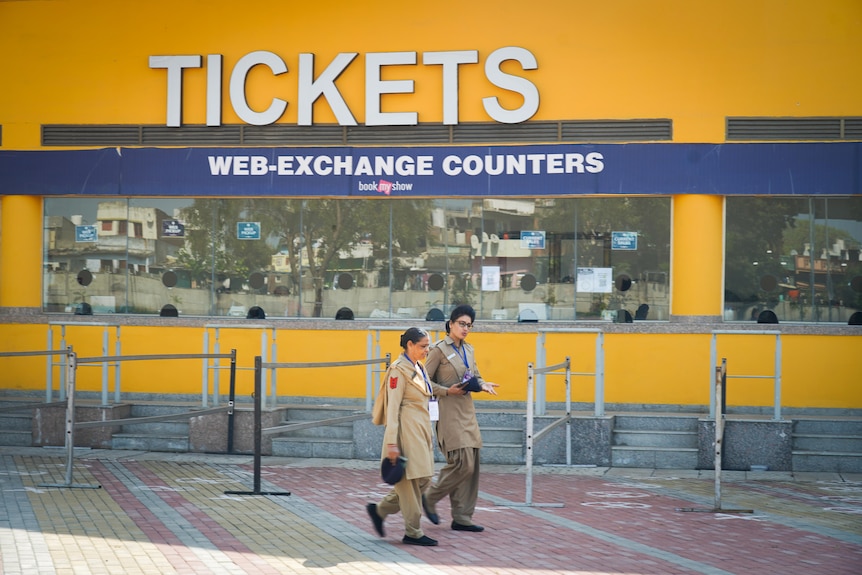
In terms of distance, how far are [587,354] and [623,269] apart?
144cm

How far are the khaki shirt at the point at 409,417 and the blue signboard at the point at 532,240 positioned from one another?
8.16 metres

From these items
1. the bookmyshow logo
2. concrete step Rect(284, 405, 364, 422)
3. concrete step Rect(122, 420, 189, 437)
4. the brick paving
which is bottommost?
the brick paving

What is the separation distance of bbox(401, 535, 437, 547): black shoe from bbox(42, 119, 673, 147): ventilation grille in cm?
893

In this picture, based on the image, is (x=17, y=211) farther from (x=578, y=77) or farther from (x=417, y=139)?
(x=578, y=77)

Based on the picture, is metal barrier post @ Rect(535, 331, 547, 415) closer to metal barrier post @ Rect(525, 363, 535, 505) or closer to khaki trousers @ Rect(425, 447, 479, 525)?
metal barrier post @ Rect(525, 363, 535, 505)

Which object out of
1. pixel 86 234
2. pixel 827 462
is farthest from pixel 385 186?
pixel 827 462

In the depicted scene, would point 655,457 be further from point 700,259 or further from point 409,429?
point 409,429

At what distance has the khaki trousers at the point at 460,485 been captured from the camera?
10422mm

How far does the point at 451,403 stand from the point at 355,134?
320 inches

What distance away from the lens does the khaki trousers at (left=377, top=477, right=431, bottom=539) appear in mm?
9648

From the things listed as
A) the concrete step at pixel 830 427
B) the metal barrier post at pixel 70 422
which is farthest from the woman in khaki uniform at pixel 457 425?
the concrete step at pixel 830 427

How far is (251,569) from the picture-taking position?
8.63m

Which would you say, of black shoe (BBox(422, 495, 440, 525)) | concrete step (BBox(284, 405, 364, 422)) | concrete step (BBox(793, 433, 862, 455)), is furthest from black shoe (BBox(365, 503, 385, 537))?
concrete step (BBox(793, 433, 862, 455))

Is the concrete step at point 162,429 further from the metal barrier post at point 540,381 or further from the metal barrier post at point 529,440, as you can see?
the metal barrier post at point 529,440
